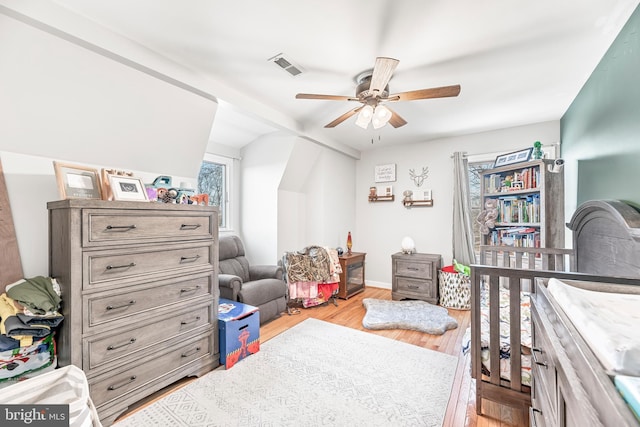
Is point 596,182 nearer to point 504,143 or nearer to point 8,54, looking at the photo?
point 504,143

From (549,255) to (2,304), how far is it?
4098 mm

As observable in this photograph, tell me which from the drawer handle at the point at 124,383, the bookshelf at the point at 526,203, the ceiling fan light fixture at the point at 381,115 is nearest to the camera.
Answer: the drawer handle at the point at 124,383

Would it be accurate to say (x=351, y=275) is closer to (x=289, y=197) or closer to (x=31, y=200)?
(x=289, y=197)

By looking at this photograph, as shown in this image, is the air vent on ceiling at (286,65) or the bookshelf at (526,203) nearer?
the air vent on ceiling at (286,65)

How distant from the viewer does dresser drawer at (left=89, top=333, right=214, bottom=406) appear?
1604 millimetres

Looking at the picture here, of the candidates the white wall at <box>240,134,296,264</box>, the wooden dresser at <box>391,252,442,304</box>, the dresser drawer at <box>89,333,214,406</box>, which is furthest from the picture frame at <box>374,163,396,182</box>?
the dresser drawer at <box>89,333,214,406</box>

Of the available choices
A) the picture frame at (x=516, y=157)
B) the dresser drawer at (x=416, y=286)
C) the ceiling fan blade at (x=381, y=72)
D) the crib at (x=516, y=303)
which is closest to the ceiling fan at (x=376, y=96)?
the ceiling fan blade at (x=381, y=72)

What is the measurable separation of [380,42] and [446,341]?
2722mm

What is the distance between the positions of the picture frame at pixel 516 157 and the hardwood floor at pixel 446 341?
75.9 inches

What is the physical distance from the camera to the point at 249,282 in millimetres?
3232

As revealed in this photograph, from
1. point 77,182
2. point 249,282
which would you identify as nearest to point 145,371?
point 77,182

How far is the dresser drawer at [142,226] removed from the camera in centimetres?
158

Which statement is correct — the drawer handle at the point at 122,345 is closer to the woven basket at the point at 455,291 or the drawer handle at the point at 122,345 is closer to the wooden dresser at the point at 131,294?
the wooden dresser at the point at 131,294

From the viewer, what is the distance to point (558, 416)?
806 millimetres
